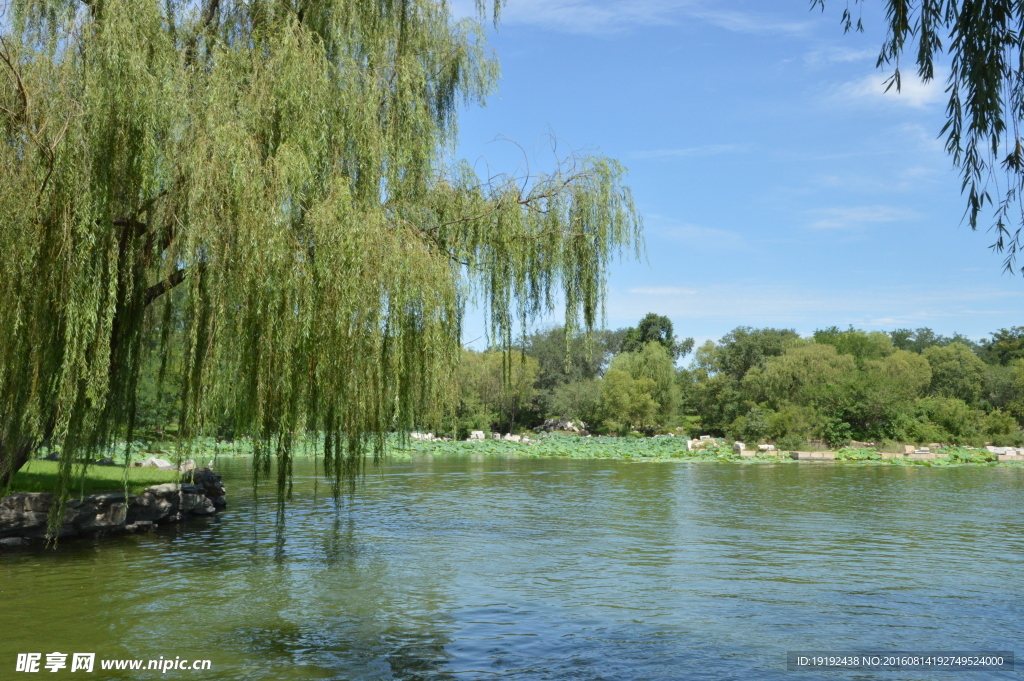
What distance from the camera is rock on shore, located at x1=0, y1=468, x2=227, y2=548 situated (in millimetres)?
10773

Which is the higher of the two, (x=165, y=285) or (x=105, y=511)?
(x=165, y=285)

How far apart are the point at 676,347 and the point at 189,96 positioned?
70524 mm

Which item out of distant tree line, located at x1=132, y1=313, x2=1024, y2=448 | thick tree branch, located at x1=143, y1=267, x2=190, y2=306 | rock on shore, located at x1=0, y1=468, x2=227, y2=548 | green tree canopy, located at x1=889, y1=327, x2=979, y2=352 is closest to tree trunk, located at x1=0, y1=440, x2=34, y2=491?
rock on shore, located at x1=0, y1=468, x2=227, y2=548

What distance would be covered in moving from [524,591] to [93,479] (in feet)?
27.5

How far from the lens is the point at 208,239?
761cm

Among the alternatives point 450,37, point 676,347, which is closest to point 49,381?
point 450,37

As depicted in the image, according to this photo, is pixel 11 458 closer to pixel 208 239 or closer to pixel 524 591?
pixel 208 239

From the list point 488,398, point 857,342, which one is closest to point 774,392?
point 488,398

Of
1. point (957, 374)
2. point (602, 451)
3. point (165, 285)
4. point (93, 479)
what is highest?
point (957, 374)

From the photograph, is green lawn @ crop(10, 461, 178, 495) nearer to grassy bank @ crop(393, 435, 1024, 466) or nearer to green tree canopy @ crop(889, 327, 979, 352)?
grassy bank @ crop(393, 435, 1024, 466)

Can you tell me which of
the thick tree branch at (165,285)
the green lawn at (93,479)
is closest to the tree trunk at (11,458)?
the green lawn at (93,479)

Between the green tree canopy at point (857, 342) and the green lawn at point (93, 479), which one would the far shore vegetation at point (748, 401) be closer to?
the green tree canopy at point (857, 342)

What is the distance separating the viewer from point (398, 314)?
866cm

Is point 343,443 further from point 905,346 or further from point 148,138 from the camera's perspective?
point 905,346
